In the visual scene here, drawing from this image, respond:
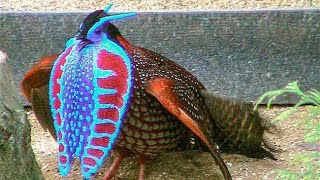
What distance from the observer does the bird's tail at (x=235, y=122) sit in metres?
3.31

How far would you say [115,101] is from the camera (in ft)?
9.39

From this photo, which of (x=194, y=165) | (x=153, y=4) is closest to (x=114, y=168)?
(x=194, y=165)

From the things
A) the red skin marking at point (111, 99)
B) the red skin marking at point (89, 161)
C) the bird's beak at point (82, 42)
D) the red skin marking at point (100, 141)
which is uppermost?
the bird's beak at point (82, 42)

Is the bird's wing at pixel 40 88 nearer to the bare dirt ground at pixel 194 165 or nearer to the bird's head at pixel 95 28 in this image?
the bare dirt ground at pixel 194 165

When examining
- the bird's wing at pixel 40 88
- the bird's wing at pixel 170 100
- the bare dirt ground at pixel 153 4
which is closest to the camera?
the bird's wing at pixel 170 100

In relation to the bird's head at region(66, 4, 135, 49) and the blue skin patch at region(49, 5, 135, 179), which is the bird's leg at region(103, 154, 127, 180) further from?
the bird's head at region(66, 4, 135, 49)

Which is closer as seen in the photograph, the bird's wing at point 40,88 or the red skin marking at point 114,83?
the red skin marking at point 114,83

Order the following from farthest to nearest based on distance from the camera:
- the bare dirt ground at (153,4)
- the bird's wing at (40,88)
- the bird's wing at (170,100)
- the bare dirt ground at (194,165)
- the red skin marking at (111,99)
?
the bare dirt ground at (153,4)
the bare dirt ground at (194,165)
the bird's wing at (40,88)
the bird's wing at (170,100)
the red skin marking at (111,99)

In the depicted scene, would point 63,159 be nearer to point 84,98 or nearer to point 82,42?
point 84,98

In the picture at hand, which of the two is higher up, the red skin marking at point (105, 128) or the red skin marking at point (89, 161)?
the red skin marking at point (105, 128)

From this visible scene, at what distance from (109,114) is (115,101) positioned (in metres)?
0.06

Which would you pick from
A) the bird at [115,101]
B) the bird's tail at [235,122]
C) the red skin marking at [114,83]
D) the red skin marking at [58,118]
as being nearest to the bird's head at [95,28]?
the bird at [115,101]

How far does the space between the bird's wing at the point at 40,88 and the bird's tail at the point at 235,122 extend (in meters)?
0.72

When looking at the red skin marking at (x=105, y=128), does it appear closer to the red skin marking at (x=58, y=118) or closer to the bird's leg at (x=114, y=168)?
the red skin marking at (x=58, y=118)
